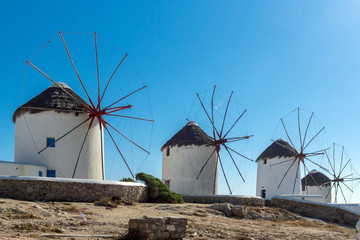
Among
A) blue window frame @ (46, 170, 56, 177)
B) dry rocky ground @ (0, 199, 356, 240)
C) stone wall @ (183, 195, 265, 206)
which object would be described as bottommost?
stone wall @ (183, 195, 265, 206)

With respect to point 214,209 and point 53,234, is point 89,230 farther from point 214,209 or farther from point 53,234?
point 214,209

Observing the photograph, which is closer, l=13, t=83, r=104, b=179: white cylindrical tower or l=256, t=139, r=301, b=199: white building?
l=13, t=83, r=104, b=179: white cylindrical tower

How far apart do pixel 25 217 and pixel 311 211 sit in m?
17.1

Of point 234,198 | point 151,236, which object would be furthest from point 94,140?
point 151,236

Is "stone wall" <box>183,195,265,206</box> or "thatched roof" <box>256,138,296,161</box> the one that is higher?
"thatched roof" <box>256,138,296,161</box>

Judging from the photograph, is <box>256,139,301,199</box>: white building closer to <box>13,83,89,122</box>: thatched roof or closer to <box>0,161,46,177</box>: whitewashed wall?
<box>13,83,89,122</box>: thatched roof

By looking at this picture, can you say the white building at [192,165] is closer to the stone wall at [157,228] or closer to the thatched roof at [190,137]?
the thatched roof at [190,137]

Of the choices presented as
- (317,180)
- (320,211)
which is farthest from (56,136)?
(317,180)

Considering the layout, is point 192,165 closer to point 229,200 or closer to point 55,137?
point 229,200

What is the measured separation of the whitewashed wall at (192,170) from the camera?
27.7 meters

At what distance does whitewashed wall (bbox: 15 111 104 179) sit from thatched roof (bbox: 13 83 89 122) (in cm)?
25

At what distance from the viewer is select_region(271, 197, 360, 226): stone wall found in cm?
2217

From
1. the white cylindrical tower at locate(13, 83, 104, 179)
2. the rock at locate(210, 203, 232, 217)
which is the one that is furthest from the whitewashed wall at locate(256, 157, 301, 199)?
the white cylindrical tower at locate(13, 83, 104, 179)

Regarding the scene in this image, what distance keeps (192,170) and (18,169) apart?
12635mm
